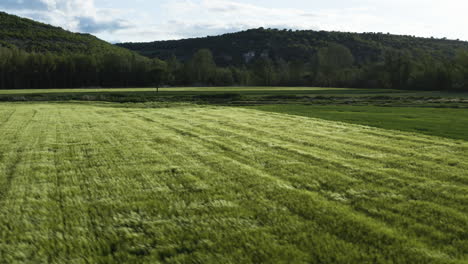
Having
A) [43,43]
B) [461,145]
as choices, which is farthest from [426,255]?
[43,43]

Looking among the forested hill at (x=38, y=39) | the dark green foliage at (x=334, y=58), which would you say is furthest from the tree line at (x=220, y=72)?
the forested hill at (x=38, y=39)

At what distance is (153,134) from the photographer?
15195mm

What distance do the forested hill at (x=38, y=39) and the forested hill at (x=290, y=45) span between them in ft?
126

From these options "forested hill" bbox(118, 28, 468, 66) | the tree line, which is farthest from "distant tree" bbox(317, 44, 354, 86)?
"forested hill" bbox(118, 28, 468, 66)

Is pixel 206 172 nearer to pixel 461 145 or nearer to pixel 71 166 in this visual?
pixel 71 166

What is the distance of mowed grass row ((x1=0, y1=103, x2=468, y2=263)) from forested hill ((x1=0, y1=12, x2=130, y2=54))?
441 ft

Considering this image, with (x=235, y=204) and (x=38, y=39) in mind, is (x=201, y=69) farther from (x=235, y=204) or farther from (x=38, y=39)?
(x=235, y=204)

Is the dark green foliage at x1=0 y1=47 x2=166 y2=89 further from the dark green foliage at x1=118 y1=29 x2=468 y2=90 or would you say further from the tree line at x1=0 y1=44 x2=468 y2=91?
the dark green foliage at x1=118 y1=29 x2=468 y2=90

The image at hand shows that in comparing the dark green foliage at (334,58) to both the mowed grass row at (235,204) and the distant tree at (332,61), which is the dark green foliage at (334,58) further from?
the mowed grass row at (235,204)

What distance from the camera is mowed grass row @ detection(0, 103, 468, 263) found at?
461cm

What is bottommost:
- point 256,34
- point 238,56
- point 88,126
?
point 88,126

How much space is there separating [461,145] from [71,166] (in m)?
12.4

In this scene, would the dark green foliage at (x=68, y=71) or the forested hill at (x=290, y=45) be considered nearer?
the dark green foliage at (x=68, y=71)

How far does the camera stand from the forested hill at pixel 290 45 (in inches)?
5630
